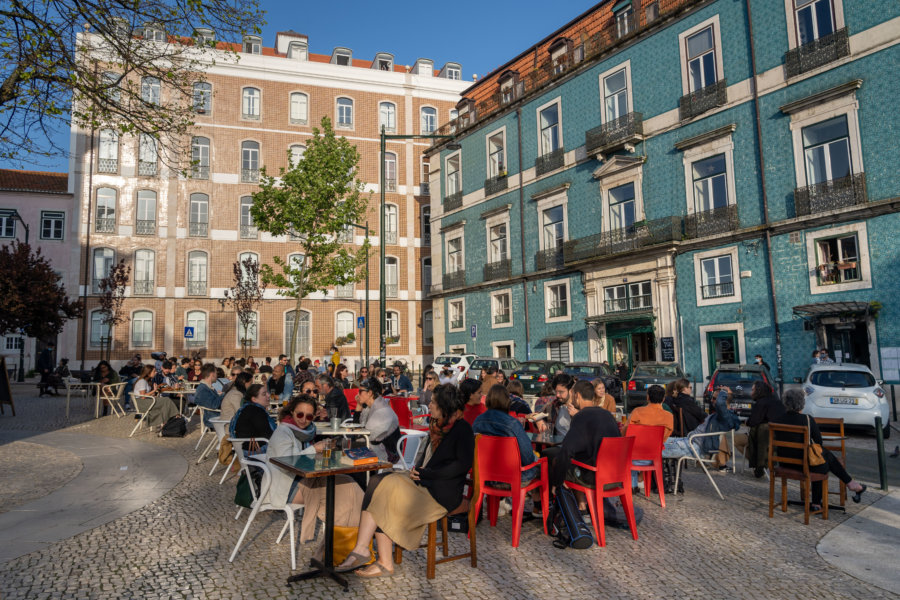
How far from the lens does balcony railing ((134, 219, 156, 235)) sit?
118 ft

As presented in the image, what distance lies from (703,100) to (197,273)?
2882 centimetres

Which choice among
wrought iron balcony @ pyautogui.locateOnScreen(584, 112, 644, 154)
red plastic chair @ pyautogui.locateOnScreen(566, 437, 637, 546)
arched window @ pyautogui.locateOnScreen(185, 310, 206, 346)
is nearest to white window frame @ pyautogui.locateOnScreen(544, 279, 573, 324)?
wrought iron balcony @ pyautogui.locateOnScreen(584, 112, 644, 154)

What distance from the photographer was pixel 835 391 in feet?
43.1

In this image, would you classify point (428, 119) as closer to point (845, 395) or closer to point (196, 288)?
point (196, 288)

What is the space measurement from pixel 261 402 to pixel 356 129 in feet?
117

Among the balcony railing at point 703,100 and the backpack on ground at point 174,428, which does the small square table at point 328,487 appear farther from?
the balcony railing at point 703,100

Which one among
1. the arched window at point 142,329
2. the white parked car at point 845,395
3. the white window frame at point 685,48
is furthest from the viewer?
the arched window at point 142,329

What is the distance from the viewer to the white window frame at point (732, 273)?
21.2 meters

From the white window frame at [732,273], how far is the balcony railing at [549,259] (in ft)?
23.1

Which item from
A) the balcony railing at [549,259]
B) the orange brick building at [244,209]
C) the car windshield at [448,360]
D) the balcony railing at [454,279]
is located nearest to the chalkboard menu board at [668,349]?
the balcony railing at [549,259]

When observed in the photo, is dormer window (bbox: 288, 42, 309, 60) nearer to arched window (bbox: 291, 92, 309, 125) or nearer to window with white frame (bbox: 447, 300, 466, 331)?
arched window (bbox: 291, 92, 309, 125)

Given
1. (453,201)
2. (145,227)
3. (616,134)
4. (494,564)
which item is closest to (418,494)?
(494,564)

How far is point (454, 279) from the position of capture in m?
34.9

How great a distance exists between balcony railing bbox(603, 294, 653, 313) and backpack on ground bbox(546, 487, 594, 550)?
19.3 meters
